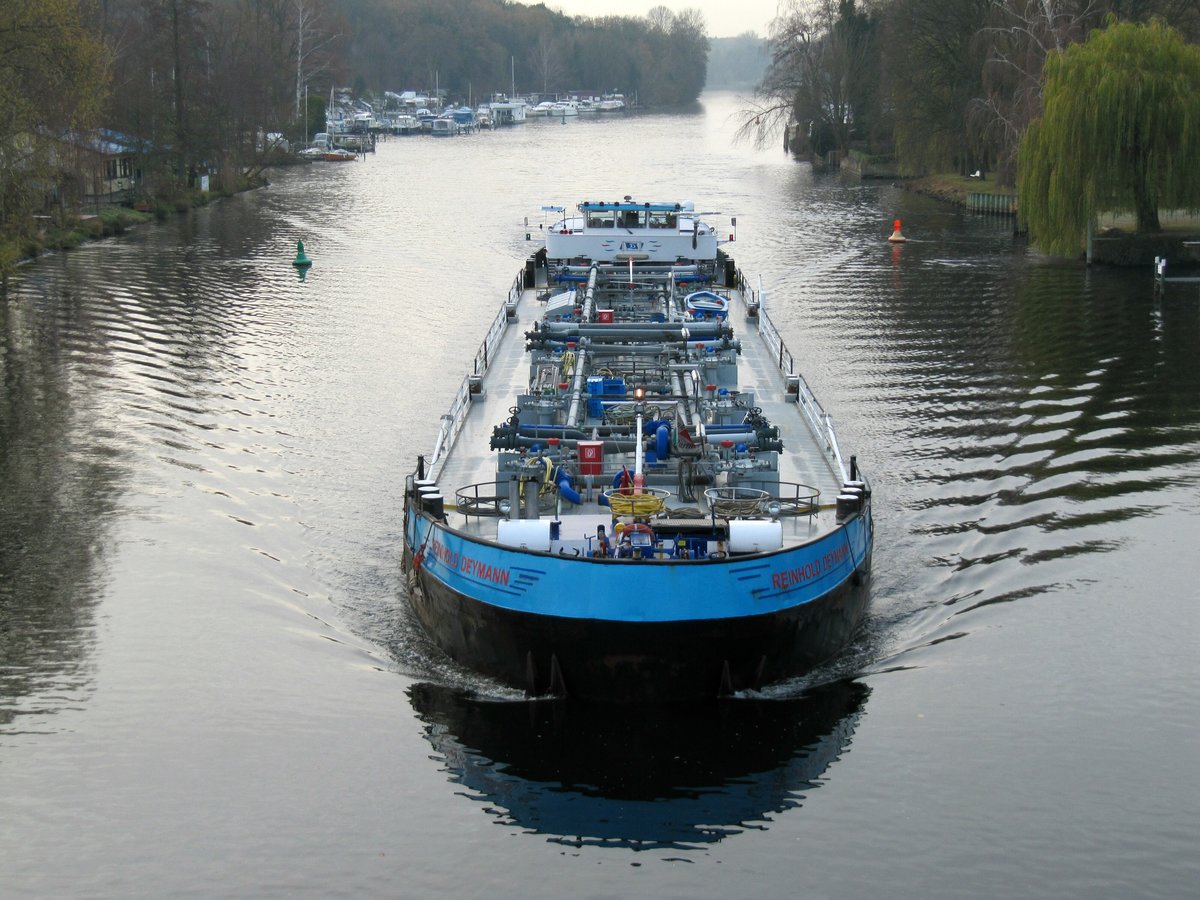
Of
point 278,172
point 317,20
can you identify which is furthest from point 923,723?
point 317,20

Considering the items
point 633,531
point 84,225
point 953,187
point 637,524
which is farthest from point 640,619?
point 953,187

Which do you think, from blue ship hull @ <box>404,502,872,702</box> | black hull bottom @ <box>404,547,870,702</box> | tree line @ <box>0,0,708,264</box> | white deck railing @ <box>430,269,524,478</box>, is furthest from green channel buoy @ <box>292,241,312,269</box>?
black hull bottom @ <box>404,547,870,702</box>

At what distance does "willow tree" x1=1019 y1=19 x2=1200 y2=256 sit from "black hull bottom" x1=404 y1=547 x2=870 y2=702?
4206 centimetres

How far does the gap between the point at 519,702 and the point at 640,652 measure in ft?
7.02

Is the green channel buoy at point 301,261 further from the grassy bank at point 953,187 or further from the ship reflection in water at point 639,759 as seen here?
the ship reflection in water at point 639,759

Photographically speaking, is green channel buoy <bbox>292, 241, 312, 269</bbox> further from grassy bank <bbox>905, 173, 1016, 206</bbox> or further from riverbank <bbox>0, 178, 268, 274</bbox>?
grassy bank <bbox>905, 173, 1016, 206</bbox>

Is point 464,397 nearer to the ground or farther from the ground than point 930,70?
nearer to the ground

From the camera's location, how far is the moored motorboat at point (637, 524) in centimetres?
2177

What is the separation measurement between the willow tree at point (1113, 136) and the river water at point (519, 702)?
10.0 m

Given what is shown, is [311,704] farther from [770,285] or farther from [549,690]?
[770,285]

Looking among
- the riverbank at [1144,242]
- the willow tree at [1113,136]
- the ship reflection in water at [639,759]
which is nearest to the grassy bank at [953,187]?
the riverbank at [1144,242]

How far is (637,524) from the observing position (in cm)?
2291

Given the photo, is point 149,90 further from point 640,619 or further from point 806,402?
point 640,619

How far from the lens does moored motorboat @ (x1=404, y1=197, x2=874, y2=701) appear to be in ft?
71.4
